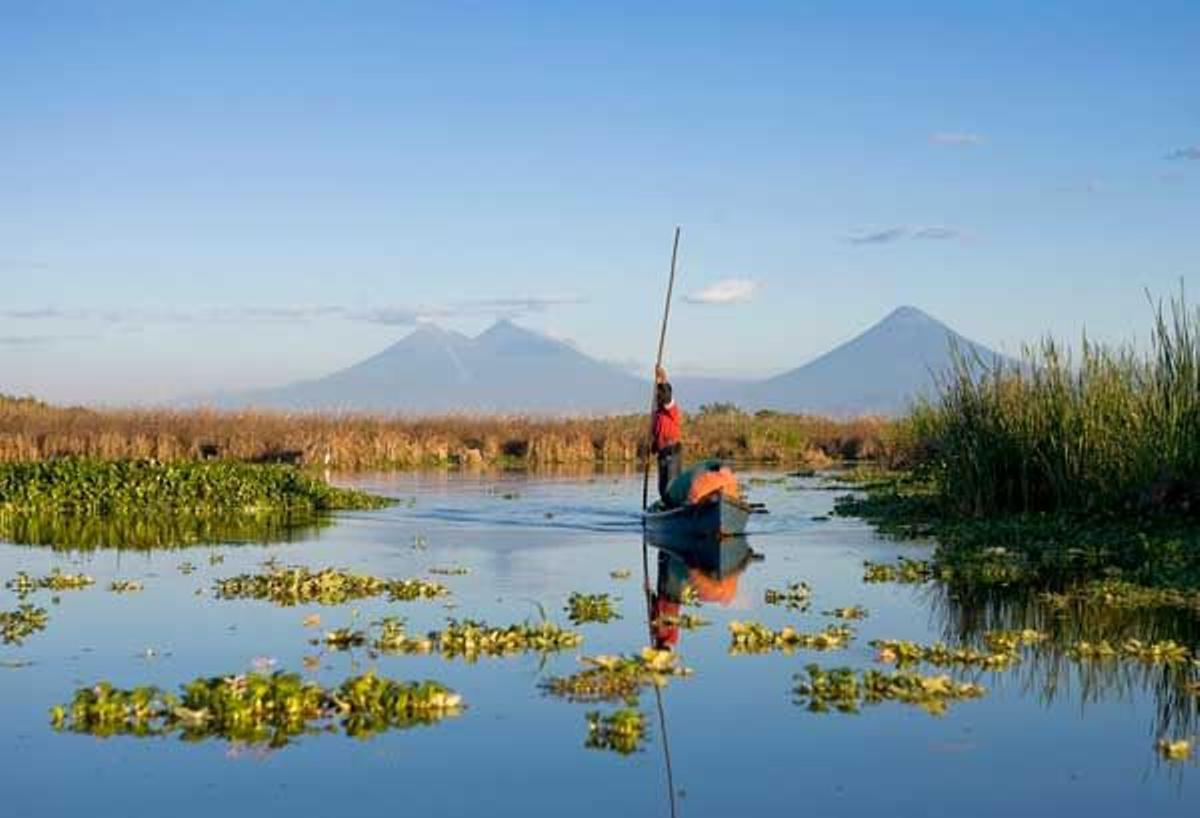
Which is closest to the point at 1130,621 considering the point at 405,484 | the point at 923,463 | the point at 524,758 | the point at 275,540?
the point at 524,758

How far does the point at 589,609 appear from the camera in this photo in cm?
1603

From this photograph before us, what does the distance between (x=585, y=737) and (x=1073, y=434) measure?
1559 cm

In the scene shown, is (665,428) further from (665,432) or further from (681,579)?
(681,579)

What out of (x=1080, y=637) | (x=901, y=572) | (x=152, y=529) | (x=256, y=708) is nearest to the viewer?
(x=256, y=708)

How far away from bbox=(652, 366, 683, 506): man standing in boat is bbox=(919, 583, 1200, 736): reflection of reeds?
26.1ft

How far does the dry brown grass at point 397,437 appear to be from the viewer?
46000mm

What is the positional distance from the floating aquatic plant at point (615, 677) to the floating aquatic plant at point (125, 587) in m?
7.83

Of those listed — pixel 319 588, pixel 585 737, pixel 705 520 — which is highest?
pixel 705 520

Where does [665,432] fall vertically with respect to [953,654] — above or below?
above

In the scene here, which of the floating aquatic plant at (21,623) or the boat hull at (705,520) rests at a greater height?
the boat hull at (705,520)

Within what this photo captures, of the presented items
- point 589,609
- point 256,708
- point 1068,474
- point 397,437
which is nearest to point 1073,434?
point 1068,474

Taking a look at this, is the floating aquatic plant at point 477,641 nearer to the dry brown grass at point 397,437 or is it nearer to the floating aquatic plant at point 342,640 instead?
the floating aquatic plant at point 342,640

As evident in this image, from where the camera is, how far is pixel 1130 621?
15203mm

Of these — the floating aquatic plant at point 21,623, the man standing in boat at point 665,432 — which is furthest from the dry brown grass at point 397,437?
the floating aquatic plant at point 21,623
